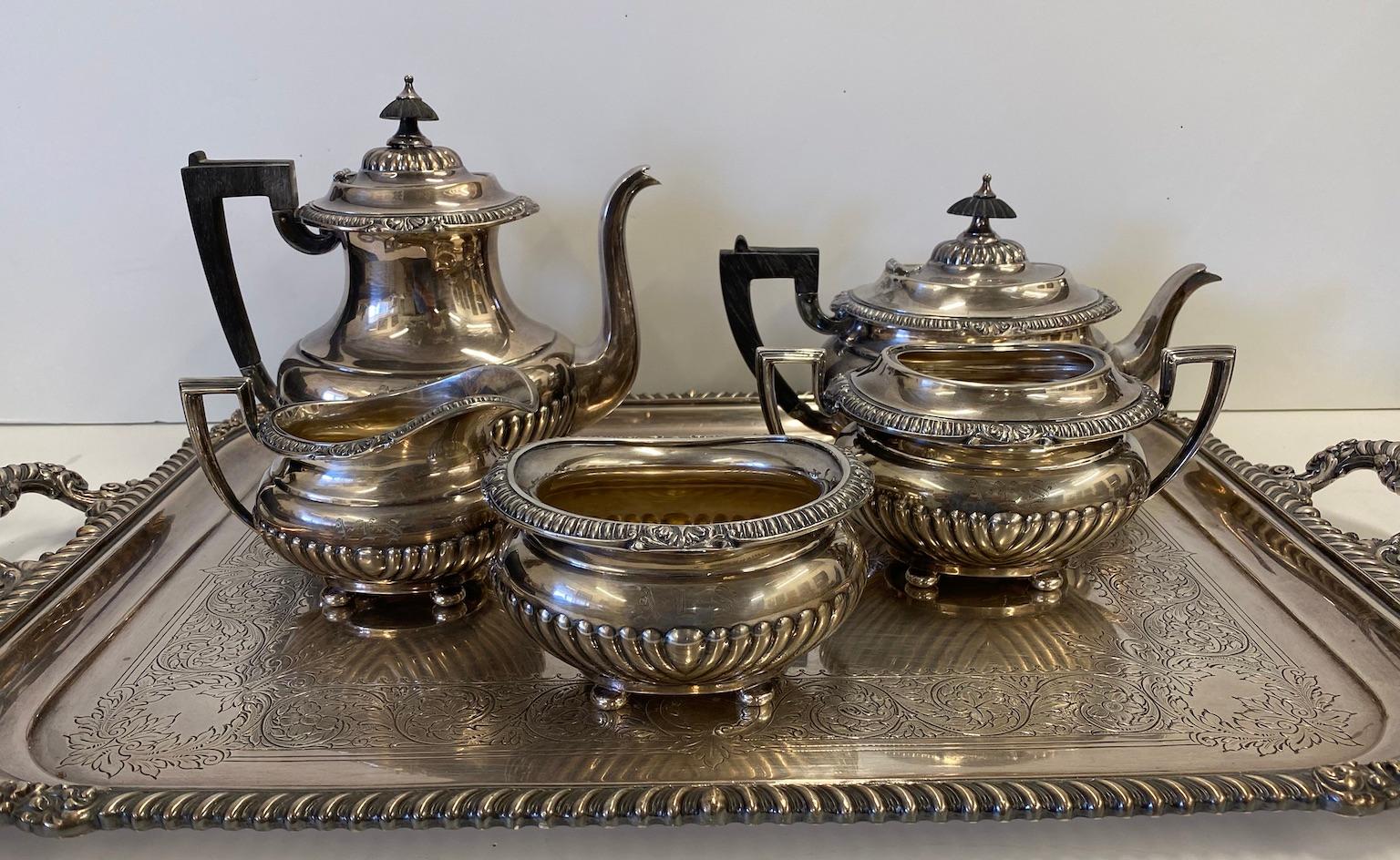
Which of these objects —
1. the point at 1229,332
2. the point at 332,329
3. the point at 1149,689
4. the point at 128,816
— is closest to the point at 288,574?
the point at 332,329

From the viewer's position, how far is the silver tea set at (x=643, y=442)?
601 millimetres

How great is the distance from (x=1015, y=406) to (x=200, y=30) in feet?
2.67

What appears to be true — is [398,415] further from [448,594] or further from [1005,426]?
[1005,426]

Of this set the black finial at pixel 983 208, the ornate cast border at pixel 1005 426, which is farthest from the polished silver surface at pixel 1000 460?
the black finial at pixel 983 208

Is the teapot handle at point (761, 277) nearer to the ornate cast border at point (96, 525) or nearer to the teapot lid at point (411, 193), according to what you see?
the teapot lid at point (411, 193)

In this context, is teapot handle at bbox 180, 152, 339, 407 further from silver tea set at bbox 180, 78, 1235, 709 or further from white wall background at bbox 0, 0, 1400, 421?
white wall background at bbox 0, 0, 1400, 421

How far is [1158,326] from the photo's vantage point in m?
0.95

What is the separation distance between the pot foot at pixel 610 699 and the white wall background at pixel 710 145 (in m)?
0.57

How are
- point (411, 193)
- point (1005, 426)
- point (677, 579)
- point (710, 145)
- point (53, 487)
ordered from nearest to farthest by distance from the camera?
point (677, 579) < point (1005, 426) < point (411, 193) < point (53, 487) < point (710, 145)

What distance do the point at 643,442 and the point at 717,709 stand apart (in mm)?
165

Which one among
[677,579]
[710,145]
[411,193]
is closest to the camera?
[677,579]

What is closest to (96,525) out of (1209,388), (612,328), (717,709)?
(612,328)

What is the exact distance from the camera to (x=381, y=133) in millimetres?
1068

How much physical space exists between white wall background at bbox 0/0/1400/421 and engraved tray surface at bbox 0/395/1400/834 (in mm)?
389
